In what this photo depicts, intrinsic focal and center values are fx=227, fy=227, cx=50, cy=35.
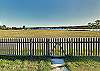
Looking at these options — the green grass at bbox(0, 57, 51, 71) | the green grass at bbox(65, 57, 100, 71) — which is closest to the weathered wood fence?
the green grass at bbox(65, 57, 100, 71)

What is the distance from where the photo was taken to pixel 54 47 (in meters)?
14.1

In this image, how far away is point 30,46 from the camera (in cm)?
1398

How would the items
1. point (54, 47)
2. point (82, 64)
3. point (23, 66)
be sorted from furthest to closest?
point (54, 47) → point (82, 64) → point (23, 66)

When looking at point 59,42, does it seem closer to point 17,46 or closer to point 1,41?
point 17,46

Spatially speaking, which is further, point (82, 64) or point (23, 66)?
point (82, 64)

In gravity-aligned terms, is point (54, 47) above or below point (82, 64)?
above

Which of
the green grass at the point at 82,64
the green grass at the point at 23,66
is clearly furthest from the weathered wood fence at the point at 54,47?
the green grass at the point at 23,66

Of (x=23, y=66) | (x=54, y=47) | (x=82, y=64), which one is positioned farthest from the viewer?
(x=54, y=47)

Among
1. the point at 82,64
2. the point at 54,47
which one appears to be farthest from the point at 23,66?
the point at 54,47

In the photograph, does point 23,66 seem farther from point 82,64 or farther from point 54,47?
point 54,47

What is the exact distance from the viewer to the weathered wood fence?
1391 centimetres

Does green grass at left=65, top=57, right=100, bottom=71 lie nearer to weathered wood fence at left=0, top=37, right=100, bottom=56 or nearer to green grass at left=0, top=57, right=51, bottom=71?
green grass at left=0, top=57, right=51, bottom=71

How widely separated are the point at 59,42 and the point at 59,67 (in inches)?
148

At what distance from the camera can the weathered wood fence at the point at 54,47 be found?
547 inches
